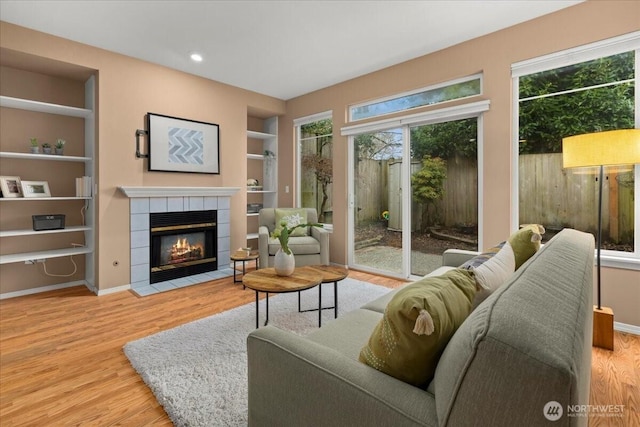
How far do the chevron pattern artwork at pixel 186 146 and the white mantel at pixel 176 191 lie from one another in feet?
1.26

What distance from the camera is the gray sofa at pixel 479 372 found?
547mm

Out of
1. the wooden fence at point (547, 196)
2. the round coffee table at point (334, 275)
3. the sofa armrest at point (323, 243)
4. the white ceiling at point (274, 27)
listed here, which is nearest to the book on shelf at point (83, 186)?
the white ceiling at point (274, 27)

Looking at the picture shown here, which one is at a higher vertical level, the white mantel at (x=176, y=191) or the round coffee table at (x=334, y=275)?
the white mantel at (x=176, y=191)

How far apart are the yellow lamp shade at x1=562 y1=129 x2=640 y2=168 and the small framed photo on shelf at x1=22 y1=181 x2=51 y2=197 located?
16.5 feet

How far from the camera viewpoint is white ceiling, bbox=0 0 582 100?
9.02 feet

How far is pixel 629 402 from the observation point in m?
1.71

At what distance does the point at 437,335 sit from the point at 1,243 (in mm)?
4540

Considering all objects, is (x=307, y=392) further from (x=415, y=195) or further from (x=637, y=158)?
(x=415, y=195)

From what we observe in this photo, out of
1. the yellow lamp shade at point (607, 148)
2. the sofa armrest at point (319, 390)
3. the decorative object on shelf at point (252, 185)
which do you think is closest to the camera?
the sofa armrest at point (319, 390)

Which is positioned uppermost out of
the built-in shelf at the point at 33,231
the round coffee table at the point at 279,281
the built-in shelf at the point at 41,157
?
the built-in shelf at the point at 41,157

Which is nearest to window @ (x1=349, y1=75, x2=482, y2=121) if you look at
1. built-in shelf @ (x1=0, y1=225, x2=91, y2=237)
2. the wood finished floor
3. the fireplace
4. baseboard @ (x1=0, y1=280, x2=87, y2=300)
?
the fireplace

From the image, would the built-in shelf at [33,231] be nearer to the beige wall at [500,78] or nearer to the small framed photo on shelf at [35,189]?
the small framed photo on shelf at [35,189]

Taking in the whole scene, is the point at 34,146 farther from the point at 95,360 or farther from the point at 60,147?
the point at 95,360

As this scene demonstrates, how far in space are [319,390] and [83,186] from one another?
158 inches
